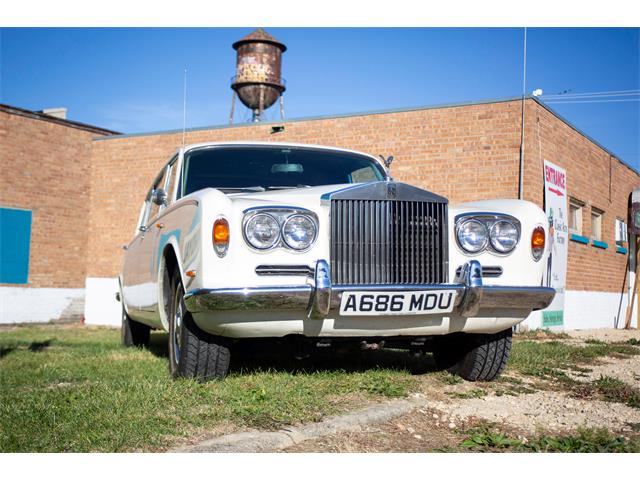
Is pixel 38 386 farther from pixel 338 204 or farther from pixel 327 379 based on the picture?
pixel 338 204

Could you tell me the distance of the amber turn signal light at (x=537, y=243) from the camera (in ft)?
14.6

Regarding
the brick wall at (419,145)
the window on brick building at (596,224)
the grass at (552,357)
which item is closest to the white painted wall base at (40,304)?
the brick wall at (419,145)

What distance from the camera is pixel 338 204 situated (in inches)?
162

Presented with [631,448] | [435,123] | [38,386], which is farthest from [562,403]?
[435,123]

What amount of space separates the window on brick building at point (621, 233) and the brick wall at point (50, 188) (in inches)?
503

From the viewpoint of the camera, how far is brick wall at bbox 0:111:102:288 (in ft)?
49.4

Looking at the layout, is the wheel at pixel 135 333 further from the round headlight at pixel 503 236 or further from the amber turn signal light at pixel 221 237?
the round headlight at pixel 503 236

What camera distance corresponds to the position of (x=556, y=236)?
40.3 ft

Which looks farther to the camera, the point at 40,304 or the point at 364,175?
the point at 40,304

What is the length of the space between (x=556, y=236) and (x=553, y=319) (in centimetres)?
148

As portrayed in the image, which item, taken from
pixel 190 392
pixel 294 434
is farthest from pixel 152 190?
pixel 294 434

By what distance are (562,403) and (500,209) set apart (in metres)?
1.26

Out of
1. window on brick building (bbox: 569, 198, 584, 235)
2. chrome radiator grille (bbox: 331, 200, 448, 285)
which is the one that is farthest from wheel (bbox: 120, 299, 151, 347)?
window on brick building (bbox: 569, 198, 584, 235)

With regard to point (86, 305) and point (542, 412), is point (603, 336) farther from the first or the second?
point (86, 305)
